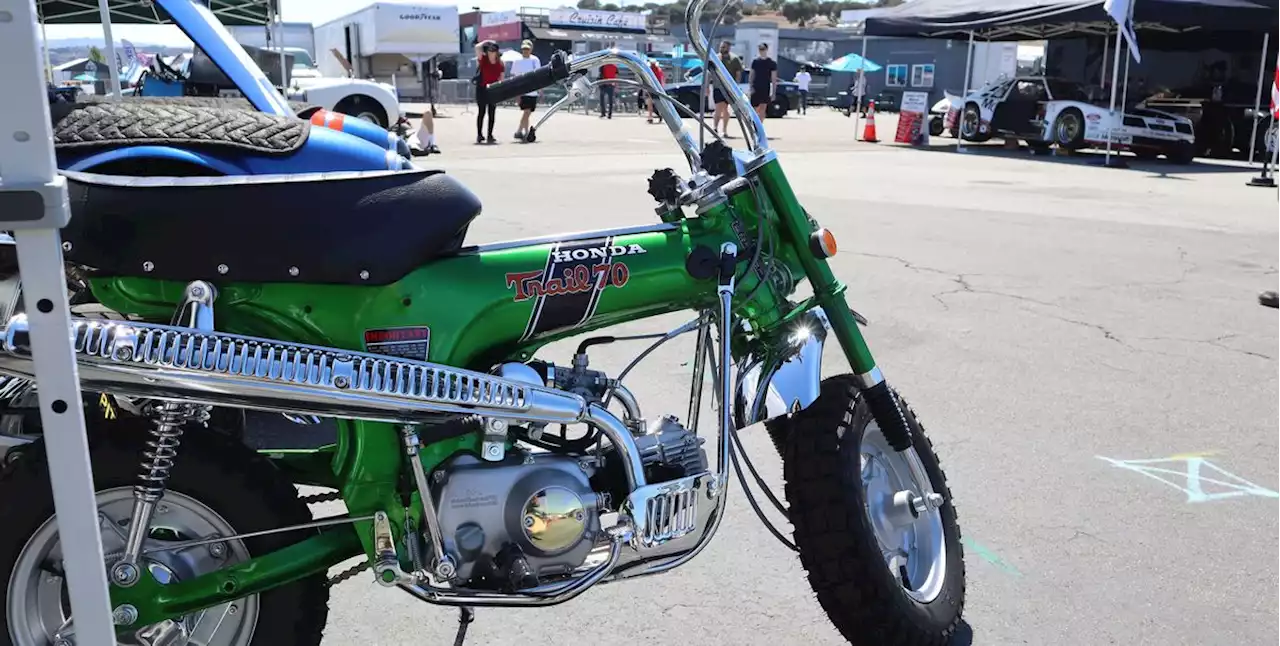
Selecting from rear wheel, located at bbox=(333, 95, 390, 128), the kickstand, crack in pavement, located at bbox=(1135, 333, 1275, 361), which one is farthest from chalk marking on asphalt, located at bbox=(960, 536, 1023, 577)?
rear wheel, located at bbox=(333, 95, 390, 128)

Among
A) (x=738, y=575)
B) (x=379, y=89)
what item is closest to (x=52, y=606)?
(x=738, y=575)

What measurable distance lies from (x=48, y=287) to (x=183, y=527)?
0.81 metres

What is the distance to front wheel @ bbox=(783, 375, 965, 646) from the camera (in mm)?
2574

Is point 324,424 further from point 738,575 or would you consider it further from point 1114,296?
point 1114,296

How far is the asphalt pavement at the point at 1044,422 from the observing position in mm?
2967

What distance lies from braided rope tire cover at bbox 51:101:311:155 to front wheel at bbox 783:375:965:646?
143 cm

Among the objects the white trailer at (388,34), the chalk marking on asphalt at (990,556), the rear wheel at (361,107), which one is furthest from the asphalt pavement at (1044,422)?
the white trailer at (388,34)

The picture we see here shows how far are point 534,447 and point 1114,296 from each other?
5514 mm

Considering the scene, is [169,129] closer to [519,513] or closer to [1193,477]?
[519,513]

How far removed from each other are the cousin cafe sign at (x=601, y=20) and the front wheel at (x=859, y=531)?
60200 millimetres

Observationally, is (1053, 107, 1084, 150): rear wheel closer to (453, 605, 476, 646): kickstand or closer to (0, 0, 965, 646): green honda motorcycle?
(0, 0, 965, 646): green honda motorcycle

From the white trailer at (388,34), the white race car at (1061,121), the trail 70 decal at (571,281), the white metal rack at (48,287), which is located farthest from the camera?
the white trailer at (388,34)

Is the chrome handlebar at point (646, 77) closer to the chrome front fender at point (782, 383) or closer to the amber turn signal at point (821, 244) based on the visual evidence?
the amber turn signal at point (821, 244)

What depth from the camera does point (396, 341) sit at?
231 centimetres
